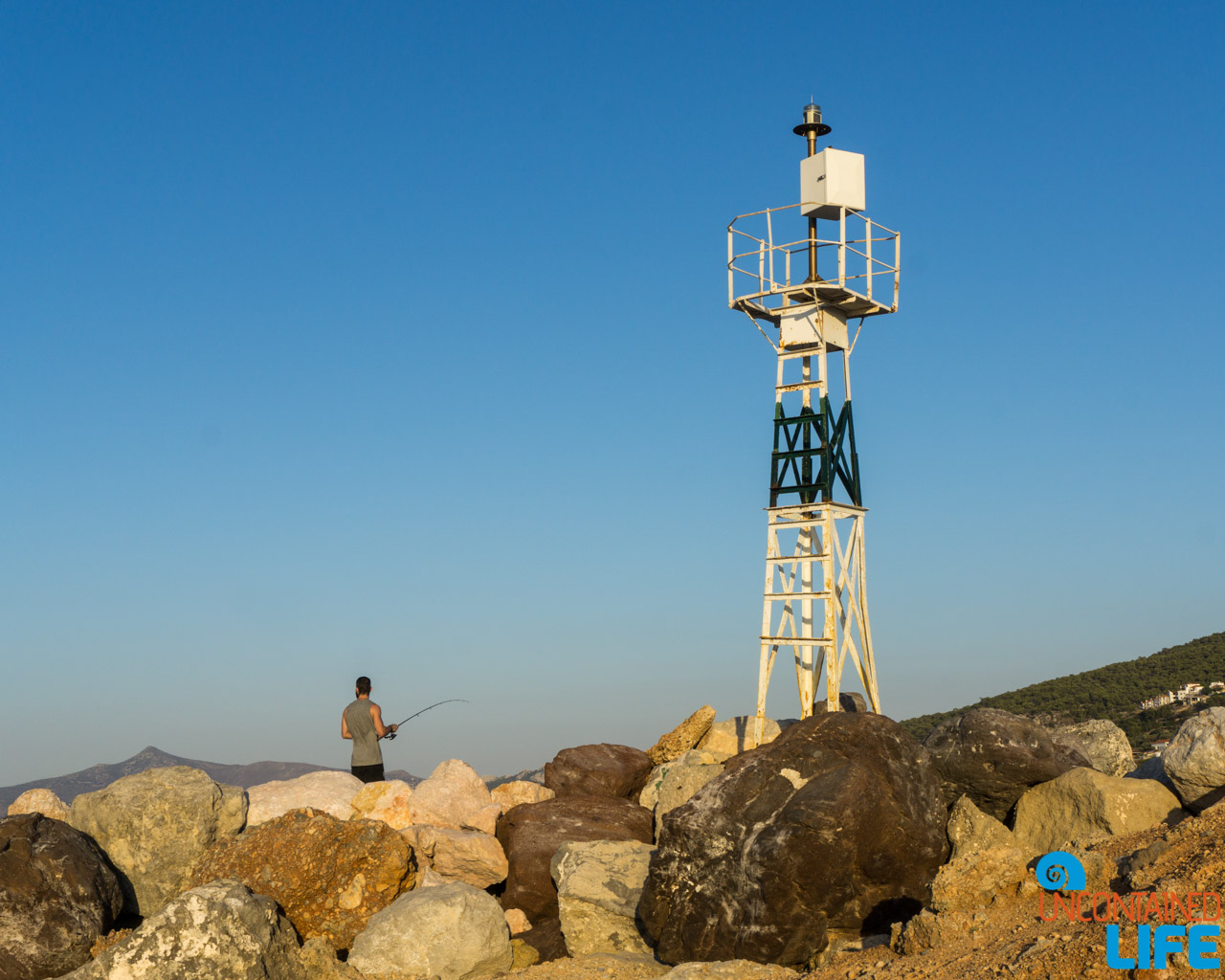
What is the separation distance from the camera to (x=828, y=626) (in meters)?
18.4

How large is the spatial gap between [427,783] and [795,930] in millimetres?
6292

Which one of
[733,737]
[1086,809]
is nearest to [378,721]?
[733,737]

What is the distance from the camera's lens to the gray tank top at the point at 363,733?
1639cm

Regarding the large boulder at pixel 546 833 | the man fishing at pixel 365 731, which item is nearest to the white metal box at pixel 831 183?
the large boulder at pixel 546 833

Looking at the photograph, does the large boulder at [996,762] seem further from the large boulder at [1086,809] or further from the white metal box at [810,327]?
the white metal box at [810,327]

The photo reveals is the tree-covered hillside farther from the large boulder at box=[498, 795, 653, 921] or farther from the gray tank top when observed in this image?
the gray tank top

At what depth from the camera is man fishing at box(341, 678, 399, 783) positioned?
16.4 m

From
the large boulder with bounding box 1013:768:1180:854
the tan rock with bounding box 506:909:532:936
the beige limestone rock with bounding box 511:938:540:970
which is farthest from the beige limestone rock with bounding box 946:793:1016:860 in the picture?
the tan rock with bounding box 506:909:532:936

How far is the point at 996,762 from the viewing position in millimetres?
14164

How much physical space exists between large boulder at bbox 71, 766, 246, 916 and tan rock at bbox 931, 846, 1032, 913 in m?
8.90

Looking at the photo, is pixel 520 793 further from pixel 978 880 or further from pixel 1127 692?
pixel 1127 692

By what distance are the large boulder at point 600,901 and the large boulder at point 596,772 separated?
2.84 metres

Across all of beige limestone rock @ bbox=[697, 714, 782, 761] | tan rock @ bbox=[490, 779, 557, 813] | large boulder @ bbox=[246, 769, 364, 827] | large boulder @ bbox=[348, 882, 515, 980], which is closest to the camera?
large boulder @ bbox=[348, 882, 515, 980]
